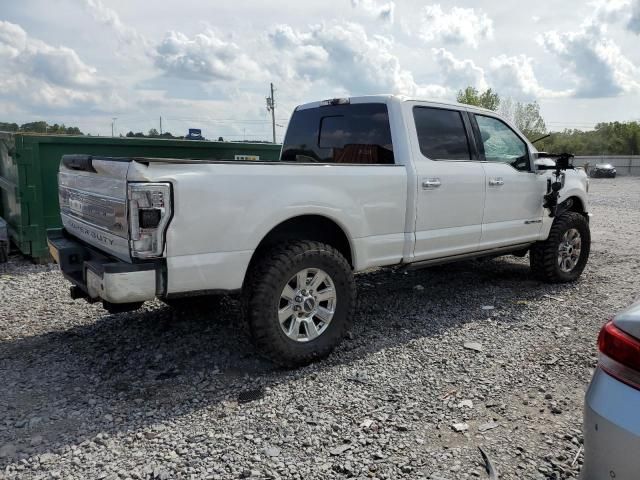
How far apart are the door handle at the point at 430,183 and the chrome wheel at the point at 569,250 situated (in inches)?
95.1

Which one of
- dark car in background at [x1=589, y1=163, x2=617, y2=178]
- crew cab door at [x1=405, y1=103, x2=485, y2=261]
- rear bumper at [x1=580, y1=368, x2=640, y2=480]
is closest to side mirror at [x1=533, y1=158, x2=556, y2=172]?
crew cab door at [x1=405, y1=103, x2=485, y2=261]

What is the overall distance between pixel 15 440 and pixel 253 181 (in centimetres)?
202

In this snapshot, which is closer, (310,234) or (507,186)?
(310,234)

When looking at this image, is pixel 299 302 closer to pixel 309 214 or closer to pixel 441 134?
pixel 309 214

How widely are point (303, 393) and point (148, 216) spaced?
151 centimetres

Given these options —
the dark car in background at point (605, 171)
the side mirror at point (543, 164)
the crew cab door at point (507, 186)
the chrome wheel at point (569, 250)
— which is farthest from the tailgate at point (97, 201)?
the dark car in background at point (605, 171)

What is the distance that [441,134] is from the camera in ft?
16.0

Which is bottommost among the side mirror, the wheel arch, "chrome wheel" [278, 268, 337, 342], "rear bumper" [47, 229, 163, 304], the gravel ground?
the gravel ground

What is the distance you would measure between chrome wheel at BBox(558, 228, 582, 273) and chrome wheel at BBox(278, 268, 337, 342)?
11.5 ft

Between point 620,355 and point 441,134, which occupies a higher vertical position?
point 441,134

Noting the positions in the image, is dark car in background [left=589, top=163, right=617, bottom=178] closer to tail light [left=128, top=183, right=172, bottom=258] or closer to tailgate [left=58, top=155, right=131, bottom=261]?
tailgate [left=58, top=155, right=131, bottom=261]

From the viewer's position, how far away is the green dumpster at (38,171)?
6.75m

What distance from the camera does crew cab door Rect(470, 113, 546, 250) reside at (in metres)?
5.24

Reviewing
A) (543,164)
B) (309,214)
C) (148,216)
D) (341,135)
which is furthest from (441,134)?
(148,216)
